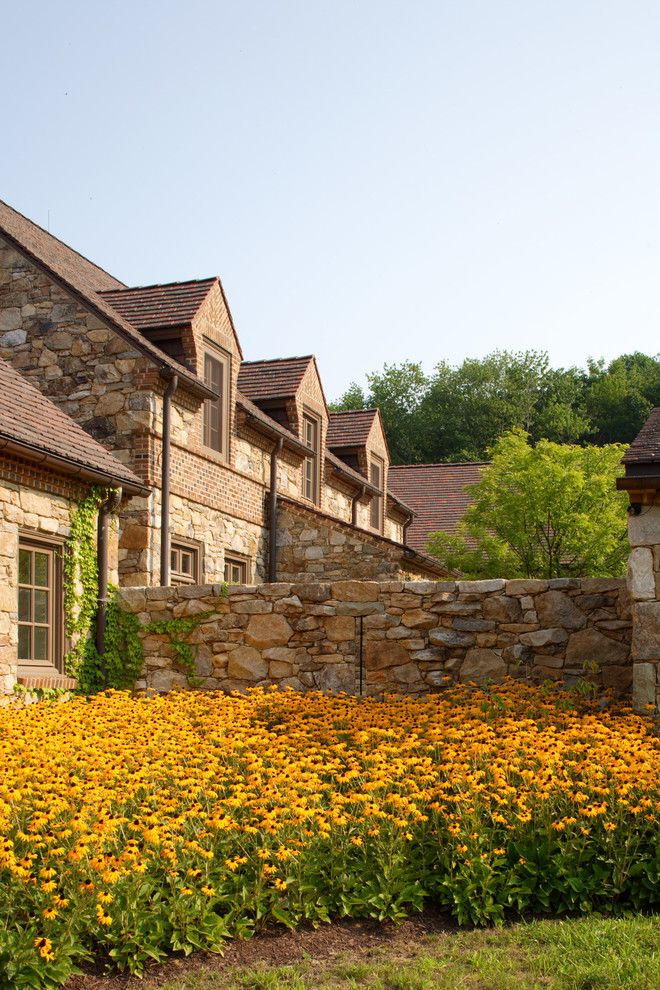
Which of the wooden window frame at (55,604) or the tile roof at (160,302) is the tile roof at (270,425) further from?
the wooden window frame at (55,604)

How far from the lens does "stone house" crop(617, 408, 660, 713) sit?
33.4 ft

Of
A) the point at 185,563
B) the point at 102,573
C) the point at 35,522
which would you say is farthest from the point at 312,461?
the point at 35,522

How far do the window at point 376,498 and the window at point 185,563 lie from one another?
9954 mm

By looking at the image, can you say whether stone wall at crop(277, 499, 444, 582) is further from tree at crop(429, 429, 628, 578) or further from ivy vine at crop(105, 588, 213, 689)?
ivy vine at crop(105, 588, 213, 689)

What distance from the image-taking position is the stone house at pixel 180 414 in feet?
49.1

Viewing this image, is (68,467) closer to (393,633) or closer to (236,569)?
(393,633)

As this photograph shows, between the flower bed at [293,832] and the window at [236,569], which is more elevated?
the window at [236,569]

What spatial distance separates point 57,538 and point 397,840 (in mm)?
Answer: 7077

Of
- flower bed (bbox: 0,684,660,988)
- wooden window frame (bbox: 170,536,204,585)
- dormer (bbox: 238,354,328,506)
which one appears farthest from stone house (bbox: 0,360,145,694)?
dormer (bbox: 238,354,328,506)

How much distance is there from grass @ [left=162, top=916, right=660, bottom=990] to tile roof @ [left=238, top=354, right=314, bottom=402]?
1495 cm

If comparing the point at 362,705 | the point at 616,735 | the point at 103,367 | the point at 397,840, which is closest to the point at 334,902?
the point at 397,840

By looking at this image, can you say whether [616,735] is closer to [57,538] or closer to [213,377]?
[57,538]

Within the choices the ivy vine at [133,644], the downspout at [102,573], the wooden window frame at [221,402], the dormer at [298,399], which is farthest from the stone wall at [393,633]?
the dormer at [298,399]

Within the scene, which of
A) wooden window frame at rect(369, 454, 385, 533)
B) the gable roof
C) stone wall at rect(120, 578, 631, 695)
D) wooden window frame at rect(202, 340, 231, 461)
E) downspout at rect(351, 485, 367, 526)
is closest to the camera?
stone wall at rect(120, 578, 631, 695)
